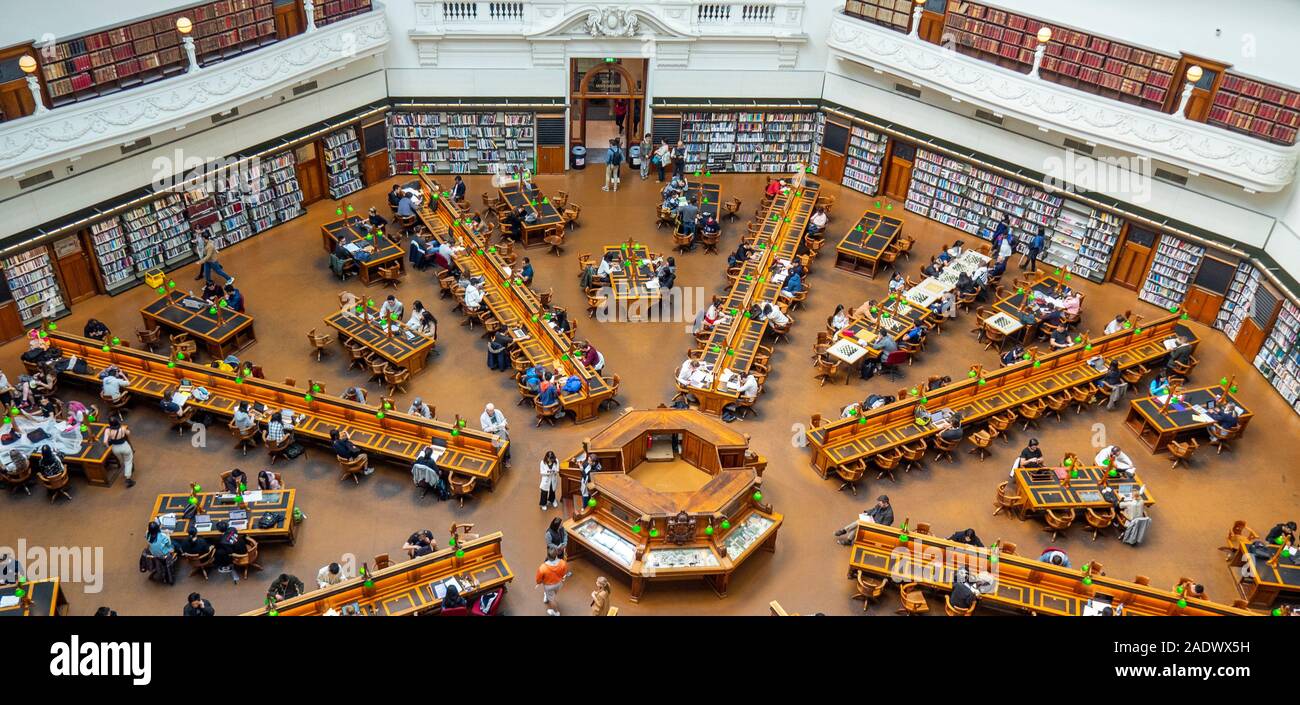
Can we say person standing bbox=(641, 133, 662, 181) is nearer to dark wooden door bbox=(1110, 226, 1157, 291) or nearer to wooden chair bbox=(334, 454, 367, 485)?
dark wooden door bbox=(1110, 226, 1157, 291)

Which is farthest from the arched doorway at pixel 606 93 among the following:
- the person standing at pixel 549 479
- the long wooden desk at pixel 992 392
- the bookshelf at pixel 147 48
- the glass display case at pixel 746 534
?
the glass display case at pixel 746 534

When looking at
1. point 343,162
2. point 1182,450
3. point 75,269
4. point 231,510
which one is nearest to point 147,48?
point 75,269

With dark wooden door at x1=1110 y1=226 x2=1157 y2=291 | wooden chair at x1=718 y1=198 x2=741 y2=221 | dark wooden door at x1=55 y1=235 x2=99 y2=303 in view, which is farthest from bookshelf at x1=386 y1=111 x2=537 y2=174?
dark wooden door at x1=1110 y1=226 x2=1157 y2=291

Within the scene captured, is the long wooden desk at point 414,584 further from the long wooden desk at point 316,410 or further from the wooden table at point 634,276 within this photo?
the wooden table at point 634,276

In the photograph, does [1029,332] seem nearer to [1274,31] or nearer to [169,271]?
[1274,31]

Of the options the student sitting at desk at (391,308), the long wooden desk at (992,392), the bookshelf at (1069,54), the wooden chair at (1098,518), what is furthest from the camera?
the bookshelf at (1069,54)

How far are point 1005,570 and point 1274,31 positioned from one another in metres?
12.5

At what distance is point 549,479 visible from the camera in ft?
59.3

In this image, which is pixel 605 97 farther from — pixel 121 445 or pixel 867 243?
pixel 121 445

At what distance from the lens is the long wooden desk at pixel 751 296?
68.2ft

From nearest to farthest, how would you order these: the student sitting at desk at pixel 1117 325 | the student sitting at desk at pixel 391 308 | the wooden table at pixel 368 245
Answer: the student sitting at desk at pixel 391 308 < the student sitting at desk at pixel 1117 325 < the wooden table at pixel 368 245

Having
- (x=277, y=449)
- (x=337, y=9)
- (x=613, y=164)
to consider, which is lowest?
(x=277, y=449)

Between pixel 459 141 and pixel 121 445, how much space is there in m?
12.8

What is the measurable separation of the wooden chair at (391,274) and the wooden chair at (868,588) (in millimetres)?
12834
